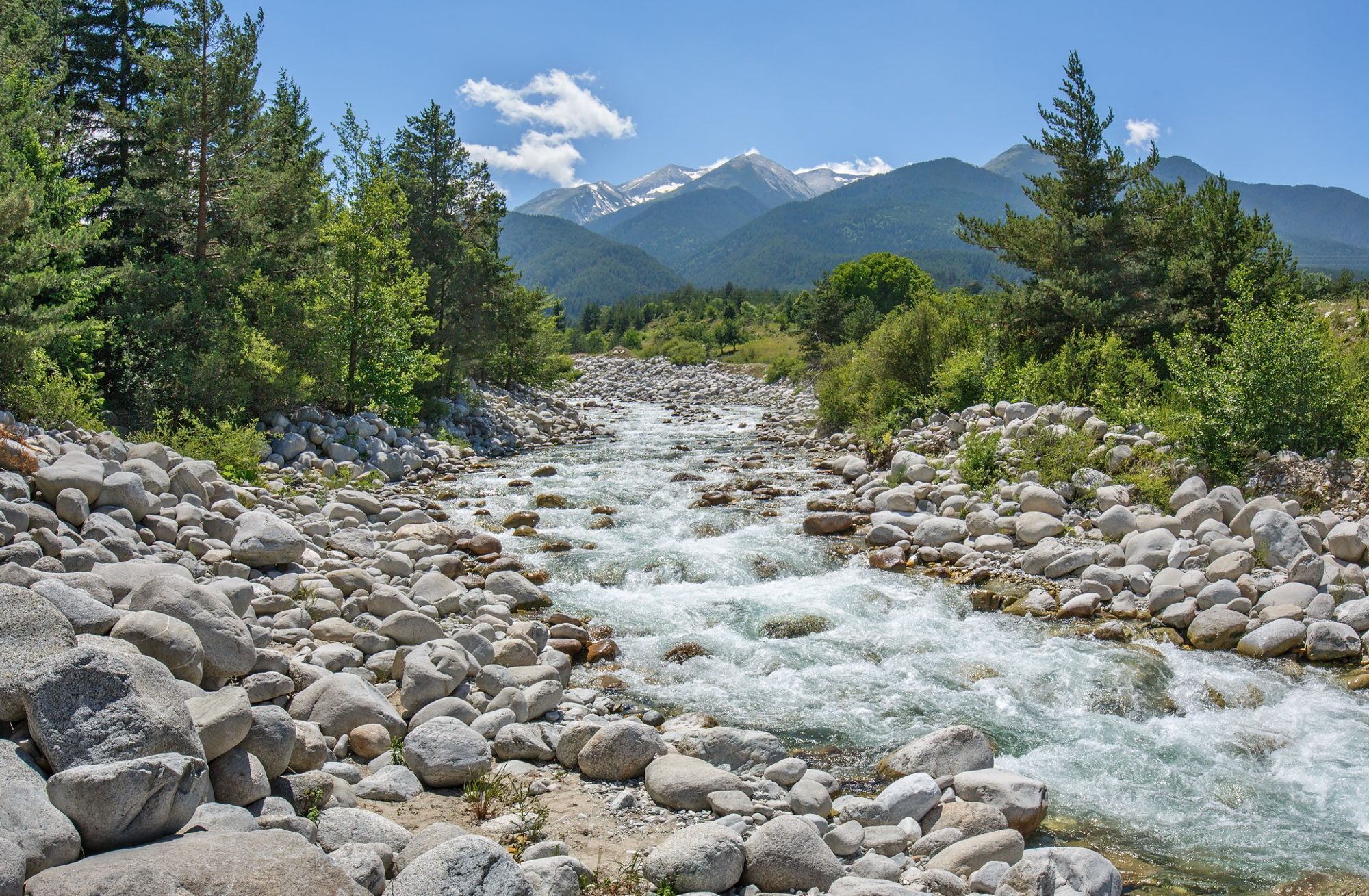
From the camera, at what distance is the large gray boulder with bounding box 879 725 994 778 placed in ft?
21.6

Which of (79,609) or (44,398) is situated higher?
(44,398)

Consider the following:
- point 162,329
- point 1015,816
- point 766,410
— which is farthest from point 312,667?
point 766,410

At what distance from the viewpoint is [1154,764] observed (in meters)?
7.05

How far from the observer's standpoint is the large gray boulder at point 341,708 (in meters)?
6.38

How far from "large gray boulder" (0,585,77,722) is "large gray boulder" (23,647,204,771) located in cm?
20

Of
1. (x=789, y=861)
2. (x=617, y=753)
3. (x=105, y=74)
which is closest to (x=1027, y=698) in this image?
(x=789, y=861)

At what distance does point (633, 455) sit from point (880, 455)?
7.25 m

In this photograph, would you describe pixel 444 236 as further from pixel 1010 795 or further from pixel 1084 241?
pixel 1010 795

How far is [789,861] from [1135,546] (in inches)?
357

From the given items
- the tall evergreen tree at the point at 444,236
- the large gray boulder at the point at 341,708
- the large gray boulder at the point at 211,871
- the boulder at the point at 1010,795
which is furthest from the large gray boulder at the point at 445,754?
the tall evergreen tree at the point at 444,236

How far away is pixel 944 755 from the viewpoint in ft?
21.7

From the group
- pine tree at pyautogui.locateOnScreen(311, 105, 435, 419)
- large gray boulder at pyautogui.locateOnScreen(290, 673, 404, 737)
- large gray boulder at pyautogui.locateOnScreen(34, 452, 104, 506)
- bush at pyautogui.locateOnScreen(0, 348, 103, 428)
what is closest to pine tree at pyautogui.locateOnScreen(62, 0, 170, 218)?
pine tree at pyautogui.locateOnScreen(311, 105, 435, 419)

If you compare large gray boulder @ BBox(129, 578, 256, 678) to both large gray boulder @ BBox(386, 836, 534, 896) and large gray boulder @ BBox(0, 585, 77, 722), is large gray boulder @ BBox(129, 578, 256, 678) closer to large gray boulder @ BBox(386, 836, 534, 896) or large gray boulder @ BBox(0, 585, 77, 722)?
large gray boulder @ BBox(0, 585, 77, 722)

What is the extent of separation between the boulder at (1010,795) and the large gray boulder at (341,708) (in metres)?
4.44
